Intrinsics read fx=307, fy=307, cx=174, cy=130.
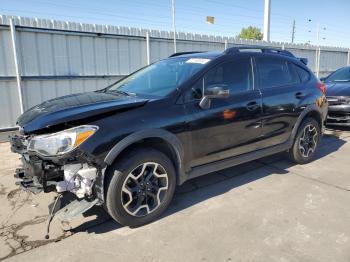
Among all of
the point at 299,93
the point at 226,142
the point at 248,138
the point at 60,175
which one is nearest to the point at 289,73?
the point at 299,93

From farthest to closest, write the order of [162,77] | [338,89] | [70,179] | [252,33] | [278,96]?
[252,33], [338,89], [278,96], [162,77], [70,179]

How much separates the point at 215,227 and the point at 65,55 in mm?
6514

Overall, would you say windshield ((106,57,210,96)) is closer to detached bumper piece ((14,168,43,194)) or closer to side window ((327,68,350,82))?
detached bumper piece ((14,168,43,194))

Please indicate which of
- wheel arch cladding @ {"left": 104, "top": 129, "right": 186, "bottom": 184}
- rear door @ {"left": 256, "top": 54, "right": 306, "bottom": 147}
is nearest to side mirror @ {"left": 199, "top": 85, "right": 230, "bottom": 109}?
wheel arch cladding @ {"left": 104, "top": 129, "right": 186, "bottom": 184}

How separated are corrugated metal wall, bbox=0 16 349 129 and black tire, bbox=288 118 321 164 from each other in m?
5.72

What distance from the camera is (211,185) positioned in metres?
4.26

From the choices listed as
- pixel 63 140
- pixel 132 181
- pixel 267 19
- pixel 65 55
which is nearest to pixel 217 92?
pixel 132 181

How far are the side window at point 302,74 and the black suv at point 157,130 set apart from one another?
30 centimetres

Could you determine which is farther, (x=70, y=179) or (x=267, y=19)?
(x=267, y=19)

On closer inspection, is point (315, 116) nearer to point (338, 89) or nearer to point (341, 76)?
point (338, 89)

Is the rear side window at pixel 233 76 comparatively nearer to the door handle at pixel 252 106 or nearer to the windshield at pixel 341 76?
the door handle at pixel 252 106

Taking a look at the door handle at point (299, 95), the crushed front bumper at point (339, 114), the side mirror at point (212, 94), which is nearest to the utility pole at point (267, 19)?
the crushed front bumper at point (339, 114)

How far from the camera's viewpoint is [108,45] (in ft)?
28.4

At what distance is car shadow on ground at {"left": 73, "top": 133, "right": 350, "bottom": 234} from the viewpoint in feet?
10.7
